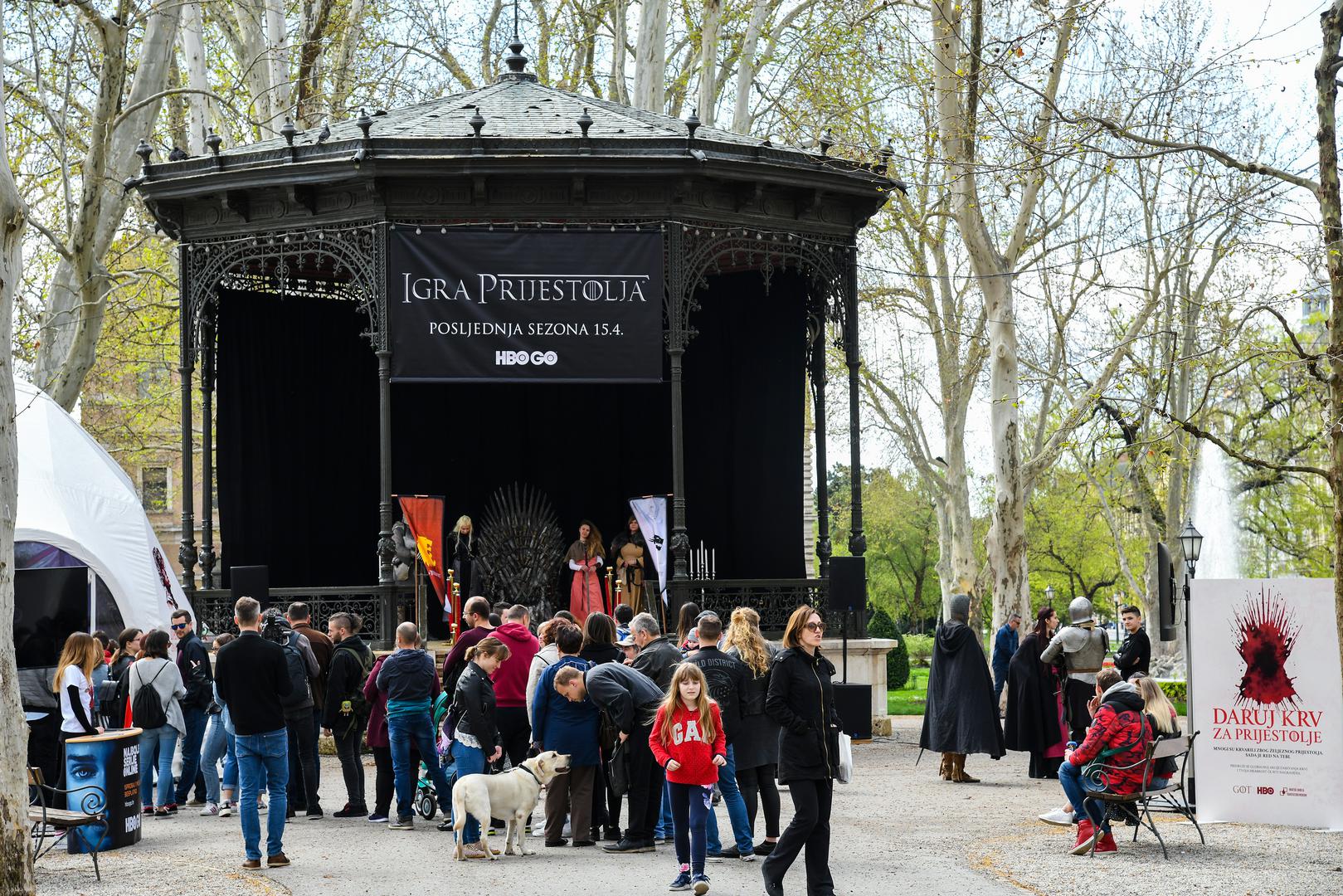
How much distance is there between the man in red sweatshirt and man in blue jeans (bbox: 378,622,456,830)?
0.49 metres

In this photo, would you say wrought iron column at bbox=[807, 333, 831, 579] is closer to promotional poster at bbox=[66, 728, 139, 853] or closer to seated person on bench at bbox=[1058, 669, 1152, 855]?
seated person on bench at bbox=[1058, 669, 1152, 855]

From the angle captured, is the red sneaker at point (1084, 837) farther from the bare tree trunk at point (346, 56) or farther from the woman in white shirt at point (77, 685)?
the bare tree trunk at point (346, 56)

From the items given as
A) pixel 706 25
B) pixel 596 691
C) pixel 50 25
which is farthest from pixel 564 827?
pixel 706 25

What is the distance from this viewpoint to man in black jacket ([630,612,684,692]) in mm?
10242

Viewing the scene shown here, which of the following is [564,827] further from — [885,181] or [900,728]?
[900,728]

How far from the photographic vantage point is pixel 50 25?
2173 cm

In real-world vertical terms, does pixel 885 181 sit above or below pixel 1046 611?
above

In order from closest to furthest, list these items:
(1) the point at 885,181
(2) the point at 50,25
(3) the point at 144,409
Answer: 1. (1) the point at 885,181
2. (2) the point at 50,25
3. (3) the point at 144,409

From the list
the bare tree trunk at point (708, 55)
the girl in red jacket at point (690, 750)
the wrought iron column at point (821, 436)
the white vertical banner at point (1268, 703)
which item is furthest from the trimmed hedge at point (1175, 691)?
the girl in red jacket at point (690, 750)

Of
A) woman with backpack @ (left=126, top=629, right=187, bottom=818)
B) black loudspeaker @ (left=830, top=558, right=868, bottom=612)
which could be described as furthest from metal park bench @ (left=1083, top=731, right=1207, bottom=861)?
woman with backpack @ (left=126, top=629, right=187, bottom=818)

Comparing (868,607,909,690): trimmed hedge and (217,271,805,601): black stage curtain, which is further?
(868,607,909,690): trimmed hedge

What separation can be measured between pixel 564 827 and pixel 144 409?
23.8m

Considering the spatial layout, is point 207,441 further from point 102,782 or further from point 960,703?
point 960,703

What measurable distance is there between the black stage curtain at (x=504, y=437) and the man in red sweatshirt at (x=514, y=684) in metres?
9.31
